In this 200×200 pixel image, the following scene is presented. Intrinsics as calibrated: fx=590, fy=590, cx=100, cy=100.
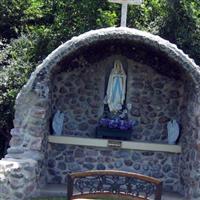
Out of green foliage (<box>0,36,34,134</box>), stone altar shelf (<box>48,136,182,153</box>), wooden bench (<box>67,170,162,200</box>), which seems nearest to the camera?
wooden bench (<box>67,170,162,200</box>)

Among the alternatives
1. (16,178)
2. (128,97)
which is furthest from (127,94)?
(16,178)

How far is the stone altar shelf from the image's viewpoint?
11.1 metres

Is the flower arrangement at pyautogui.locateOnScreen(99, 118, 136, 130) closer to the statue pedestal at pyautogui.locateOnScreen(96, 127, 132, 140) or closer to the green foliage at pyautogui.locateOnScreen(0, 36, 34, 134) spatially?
the statue pedestal at pyautogui.locateOnScreen(96, 127, 132, 140)

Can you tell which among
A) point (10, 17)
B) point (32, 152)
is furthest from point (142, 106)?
point (10, 17)

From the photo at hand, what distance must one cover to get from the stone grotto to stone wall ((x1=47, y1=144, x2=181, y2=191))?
0.06 feet

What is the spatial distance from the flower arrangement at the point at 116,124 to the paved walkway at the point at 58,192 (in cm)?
140

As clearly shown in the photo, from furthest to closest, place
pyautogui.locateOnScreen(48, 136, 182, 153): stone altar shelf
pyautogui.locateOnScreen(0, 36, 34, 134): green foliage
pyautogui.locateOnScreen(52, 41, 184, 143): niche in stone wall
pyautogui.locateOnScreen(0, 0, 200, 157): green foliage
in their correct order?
pyautogui.locateOnScreen(0, 0, 200, 157): green foliage
pyautogui.locateOnScreen(0, 36, 34, 134): green foliage
pyautogui.locateOnScreen(52, 41, 184, 143): niche in stone wall
pyautogui.locateOnScreen(48, 136, 182, 153): stone altar shelf

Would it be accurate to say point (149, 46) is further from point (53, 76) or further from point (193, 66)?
point (53, 76)

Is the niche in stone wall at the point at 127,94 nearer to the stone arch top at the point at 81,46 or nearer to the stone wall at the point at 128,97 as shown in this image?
the stone wall at the point at 128,97

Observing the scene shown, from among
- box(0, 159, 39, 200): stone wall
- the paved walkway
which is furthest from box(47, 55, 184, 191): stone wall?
box(0, 159, 39, 200): stone wall

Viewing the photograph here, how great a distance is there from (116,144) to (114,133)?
26 centimetres

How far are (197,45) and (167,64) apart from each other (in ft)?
8.76

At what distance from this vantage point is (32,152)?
33.2 feet

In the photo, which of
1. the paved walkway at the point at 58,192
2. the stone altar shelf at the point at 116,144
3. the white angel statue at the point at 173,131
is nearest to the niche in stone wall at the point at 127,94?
the white angel statue at the point at 173,131
